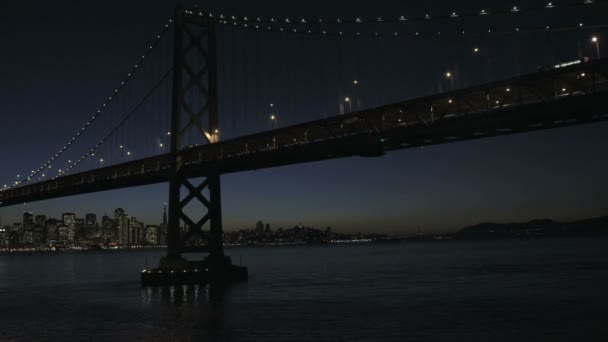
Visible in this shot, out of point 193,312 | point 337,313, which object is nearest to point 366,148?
point 337,313

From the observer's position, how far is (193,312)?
33469mm

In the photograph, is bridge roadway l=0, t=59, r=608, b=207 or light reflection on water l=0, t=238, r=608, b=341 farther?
bridge roadway l=0, t=59, r=608, b=207

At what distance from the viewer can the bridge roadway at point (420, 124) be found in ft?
99.3

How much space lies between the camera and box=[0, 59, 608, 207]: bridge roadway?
30.3 m

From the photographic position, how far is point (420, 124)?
35.1 metres

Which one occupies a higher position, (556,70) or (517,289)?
(556,70)

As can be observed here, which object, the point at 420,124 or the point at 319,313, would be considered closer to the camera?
the point at 319,313

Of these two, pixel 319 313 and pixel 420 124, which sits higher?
pixel 420 124

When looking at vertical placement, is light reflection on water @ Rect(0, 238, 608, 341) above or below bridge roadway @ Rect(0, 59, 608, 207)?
below

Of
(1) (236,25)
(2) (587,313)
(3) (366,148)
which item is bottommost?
→ (2) (587,313)

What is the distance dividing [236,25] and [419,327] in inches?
1273

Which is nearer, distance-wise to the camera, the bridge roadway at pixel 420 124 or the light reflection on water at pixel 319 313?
the light reflection on water at pixel 319 313

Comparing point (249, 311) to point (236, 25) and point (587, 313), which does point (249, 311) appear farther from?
point (236, 25)

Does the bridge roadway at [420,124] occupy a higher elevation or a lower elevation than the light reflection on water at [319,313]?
higher
